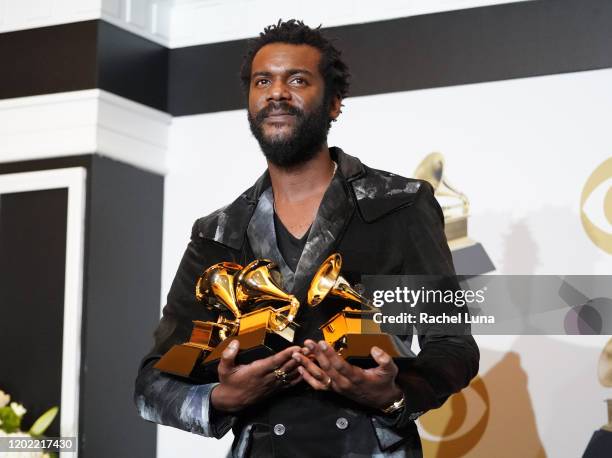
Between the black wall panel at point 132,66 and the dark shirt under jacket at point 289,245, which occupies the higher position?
the black wall panel at point 132,66

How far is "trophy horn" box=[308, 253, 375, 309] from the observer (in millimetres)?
1825

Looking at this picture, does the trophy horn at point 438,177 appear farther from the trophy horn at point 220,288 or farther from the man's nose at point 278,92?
the trophy horn at point 220,288

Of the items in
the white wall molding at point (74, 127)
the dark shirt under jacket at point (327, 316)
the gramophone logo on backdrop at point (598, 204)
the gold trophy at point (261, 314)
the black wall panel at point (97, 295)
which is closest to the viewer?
the gold trophy at point (261, 314)

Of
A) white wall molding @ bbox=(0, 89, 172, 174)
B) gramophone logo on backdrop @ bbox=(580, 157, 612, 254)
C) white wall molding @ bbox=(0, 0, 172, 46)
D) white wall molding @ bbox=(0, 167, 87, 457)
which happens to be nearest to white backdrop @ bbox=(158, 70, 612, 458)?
gramophone logo on backdrop @ bbox=(580, 157, 612, 254)

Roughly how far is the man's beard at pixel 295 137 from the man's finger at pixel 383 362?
54cm

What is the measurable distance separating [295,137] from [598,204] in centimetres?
175

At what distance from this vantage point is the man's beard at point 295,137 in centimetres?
206

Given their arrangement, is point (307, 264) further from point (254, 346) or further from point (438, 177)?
point (438, 177)

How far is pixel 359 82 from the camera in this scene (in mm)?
3953

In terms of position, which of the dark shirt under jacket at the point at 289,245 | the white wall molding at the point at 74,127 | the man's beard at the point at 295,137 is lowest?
the dark shirt under jacket at the point at 289,245

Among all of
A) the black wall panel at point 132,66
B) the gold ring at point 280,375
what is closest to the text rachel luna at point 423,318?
the gold ring at point 280,375

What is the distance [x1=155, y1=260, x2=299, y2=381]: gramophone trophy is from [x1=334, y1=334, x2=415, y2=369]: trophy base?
127mm

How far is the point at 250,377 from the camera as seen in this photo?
175 cm

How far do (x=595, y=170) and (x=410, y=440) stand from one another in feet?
6.11
